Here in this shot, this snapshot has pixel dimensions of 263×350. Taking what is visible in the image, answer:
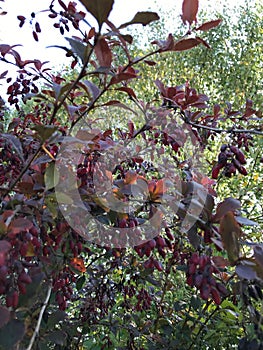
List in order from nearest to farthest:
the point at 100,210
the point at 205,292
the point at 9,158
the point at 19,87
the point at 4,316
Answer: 1. the point at 4,316
2. the point at 205,292
3. the point at 100,210
4. the point at 9,158
5. the point at 19,87

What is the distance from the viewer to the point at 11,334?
66 centimetres

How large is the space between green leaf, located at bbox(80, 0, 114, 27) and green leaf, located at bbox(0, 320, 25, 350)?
18.1 inches

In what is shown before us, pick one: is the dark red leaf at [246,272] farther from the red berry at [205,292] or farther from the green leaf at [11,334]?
the green leaf at [11,334]

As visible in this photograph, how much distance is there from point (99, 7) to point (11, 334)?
481 millimetres

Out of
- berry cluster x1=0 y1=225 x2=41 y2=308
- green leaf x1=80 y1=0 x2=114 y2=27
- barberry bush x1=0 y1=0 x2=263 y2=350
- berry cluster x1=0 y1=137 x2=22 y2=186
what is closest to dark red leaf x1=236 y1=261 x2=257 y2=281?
barberry bush x1=0 y1=0 x2=263 y2=350

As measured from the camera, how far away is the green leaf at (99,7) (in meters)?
0.65

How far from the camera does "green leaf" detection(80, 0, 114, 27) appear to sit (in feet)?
2.13

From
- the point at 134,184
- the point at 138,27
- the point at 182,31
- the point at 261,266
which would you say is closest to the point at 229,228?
the point at 261,266

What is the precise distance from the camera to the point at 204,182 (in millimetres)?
1019

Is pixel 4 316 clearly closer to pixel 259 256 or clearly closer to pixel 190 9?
pixel 259 256

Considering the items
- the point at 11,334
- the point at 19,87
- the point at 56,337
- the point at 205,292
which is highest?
the point at 19,87

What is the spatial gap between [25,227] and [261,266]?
35cm

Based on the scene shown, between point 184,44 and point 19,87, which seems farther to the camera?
point 19,87

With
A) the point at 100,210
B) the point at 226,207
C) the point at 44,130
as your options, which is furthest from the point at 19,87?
the point at 226,207
